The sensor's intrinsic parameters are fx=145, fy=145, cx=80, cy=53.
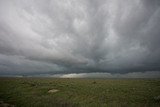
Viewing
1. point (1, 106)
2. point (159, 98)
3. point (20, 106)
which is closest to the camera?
point (1, 106)

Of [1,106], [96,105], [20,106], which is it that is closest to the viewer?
[1,106]

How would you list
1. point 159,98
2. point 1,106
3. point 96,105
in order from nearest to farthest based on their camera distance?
1. point 1,106
2. point 96,105
3. point 159,98

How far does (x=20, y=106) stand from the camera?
23766mm

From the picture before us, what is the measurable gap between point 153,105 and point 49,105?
1752cm

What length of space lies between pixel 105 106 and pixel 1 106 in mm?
16528

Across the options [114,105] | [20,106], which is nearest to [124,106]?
[114,105]

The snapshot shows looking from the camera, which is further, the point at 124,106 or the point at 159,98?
the point at 159,98

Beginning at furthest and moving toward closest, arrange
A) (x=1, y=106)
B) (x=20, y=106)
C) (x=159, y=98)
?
(x=159, y=98), (x=20, y=106), (x=1, y=106)

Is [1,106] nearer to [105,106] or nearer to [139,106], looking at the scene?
[105,106]

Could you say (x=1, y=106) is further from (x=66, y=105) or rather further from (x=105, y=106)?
(x=105, y=106)

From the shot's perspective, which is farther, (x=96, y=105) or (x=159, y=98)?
(x=159, y=98)

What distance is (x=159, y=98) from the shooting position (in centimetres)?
2786

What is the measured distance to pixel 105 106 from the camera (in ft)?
80.9

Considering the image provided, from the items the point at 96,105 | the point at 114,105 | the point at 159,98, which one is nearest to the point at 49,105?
the point at 96,105
